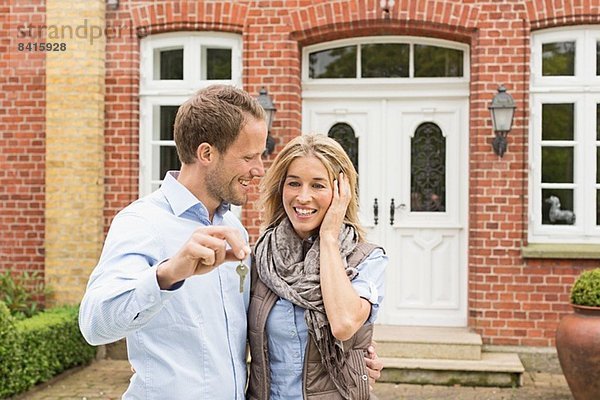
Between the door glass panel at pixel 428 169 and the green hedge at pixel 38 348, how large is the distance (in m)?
3.48

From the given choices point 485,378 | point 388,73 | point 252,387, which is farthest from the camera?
point 388,73

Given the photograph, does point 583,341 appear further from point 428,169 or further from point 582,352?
point 428,169

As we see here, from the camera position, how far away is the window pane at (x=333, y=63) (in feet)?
27.8

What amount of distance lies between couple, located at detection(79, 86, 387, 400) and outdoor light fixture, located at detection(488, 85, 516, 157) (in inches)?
199

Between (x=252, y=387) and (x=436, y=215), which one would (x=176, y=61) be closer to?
(x=436, y=215)

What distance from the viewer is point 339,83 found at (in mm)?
8453

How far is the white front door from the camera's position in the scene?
8328 mm

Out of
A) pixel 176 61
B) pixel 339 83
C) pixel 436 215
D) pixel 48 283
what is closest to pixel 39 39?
pixel 176 61

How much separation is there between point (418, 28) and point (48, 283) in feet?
14.4

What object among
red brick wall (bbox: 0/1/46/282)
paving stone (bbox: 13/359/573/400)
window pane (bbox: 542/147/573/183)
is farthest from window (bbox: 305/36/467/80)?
paving stone (bbox: 13/359/573/400)

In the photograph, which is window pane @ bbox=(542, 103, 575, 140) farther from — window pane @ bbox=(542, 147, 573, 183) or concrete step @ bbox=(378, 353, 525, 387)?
→ concrete step @ bbox=(378, 353, 525, 387)

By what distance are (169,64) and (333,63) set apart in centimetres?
166

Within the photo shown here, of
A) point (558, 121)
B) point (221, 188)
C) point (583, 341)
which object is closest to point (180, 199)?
point (221, 188)

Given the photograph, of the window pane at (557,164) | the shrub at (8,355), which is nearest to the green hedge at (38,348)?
the shrub at (8,355)
